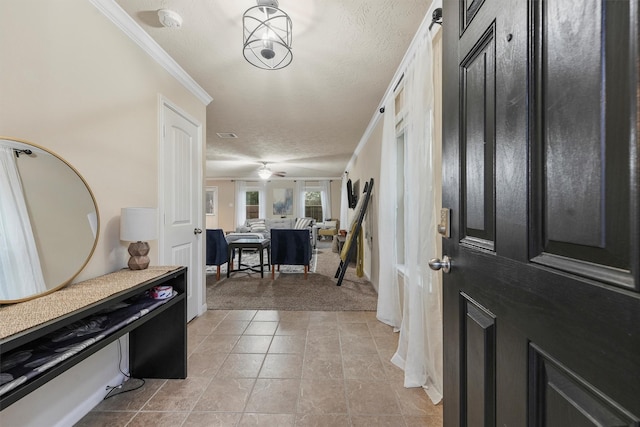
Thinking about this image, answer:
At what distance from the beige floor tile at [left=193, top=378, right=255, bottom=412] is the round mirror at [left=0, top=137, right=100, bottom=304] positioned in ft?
3.31

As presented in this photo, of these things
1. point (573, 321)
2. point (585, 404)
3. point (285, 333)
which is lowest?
point (285, 333)

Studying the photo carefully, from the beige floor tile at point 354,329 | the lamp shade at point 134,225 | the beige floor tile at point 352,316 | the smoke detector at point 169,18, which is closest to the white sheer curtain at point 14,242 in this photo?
the lamp shade at point 134,225

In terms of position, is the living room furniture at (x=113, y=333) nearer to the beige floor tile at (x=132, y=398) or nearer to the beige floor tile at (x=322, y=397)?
the beige floor tile at (x=132, y=398)

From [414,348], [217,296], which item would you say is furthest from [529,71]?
[217,296]

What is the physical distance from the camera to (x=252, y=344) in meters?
2.26

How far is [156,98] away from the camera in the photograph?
2.12m

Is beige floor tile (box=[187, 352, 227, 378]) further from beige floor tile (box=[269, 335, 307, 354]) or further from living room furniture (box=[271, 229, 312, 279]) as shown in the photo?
living room furniture (box=[271, 229, 312, 279])

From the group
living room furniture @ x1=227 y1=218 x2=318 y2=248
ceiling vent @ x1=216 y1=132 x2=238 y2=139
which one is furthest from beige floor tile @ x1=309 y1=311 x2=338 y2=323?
living room furniture @ x1=227 y1=218 x2=318 y2=248

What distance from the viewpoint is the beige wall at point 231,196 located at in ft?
31.2

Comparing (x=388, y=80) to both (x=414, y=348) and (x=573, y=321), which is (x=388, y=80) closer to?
(x=414, y=348)

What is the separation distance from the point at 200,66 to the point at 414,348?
9.08 feet

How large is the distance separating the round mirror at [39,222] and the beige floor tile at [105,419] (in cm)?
77

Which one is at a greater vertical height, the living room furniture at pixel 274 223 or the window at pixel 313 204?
the window at pixel 313 204

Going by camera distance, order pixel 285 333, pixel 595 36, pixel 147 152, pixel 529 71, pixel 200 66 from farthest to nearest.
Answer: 1. pixel 285 333
2. pixel 200 66
3. pixel 147 152
4. pixel 529 71
5. pixel 595 36
